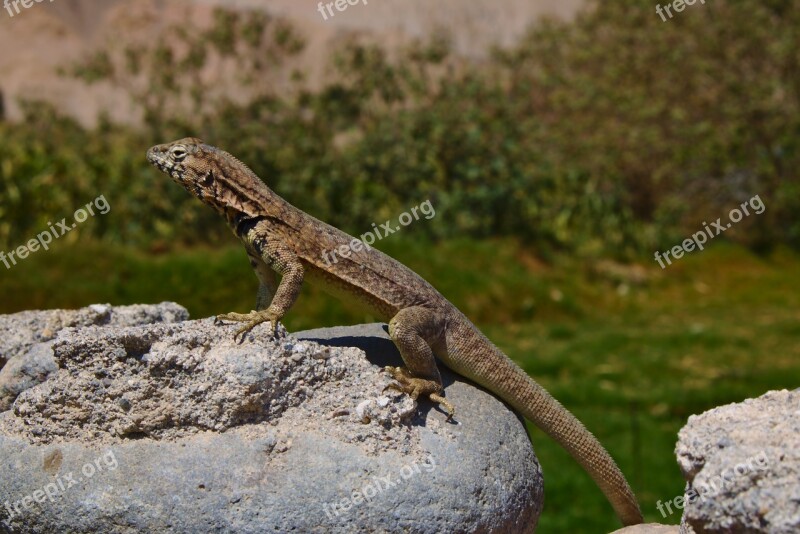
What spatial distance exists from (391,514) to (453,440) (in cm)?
43

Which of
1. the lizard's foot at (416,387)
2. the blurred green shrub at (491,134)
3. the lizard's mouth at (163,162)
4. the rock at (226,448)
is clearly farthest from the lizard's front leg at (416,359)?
the blurred green shrub at (491,134)

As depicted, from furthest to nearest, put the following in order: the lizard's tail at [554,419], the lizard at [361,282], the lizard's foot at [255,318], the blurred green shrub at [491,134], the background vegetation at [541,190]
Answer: the blurred green shrub at [491,134], the background vegetation at [541,190], the lizard's tail at [554,419], the lizard at [361,282], the lizard's foot at [255,318]

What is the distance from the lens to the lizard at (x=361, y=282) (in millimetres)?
3912

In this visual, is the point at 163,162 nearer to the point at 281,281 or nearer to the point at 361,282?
the point at 281,281

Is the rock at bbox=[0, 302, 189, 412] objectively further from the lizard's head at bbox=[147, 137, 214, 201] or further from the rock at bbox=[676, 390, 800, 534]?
the rock at bbox=[676, 390, 800, 534]

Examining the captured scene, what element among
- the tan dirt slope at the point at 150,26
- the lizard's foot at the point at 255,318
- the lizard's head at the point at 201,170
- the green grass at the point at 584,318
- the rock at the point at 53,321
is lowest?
the green grass at the point at 584,318

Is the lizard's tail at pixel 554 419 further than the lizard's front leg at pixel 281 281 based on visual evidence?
Yes

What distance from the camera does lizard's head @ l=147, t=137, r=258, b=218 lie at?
4.01m

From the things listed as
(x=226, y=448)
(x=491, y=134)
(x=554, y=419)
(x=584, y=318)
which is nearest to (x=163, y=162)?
(x=226, y=448)

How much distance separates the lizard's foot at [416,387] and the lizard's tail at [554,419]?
368mm

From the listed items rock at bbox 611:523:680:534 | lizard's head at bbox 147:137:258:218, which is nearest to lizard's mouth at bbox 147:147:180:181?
lizard's head at bbox 147:137:258:218

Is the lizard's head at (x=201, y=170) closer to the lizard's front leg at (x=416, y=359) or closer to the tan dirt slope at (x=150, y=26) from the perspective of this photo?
the lizard's front leg at (x=416, y=359)

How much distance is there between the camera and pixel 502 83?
14562 millimetres

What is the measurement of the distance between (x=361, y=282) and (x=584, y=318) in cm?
745
